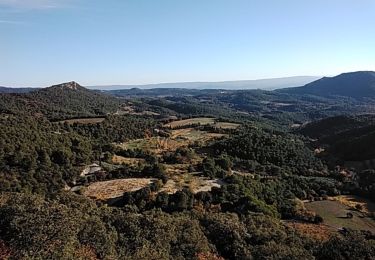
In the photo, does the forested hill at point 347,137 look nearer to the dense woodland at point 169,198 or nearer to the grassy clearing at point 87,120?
the dense woodland at point 169,198

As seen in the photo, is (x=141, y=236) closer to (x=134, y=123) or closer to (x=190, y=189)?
(x=190, y=189)

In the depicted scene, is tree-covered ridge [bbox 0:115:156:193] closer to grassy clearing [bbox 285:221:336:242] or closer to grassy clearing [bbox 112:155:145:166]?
grassy clearing [bbox 112:155:145:166]

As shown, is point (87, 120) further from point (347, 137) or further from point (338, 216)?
point (338, 216)

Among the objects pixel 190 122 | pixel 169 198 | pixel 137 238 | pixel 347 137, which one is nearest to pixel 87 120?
pixel 190 122

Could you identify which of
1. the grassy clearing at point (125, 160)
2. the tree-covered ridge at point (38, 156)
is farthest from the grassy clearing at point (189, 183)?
the tree-covered ridge at point (38, 156)

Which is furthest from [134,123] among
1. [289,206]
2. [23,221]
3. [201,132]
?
[23,221]
